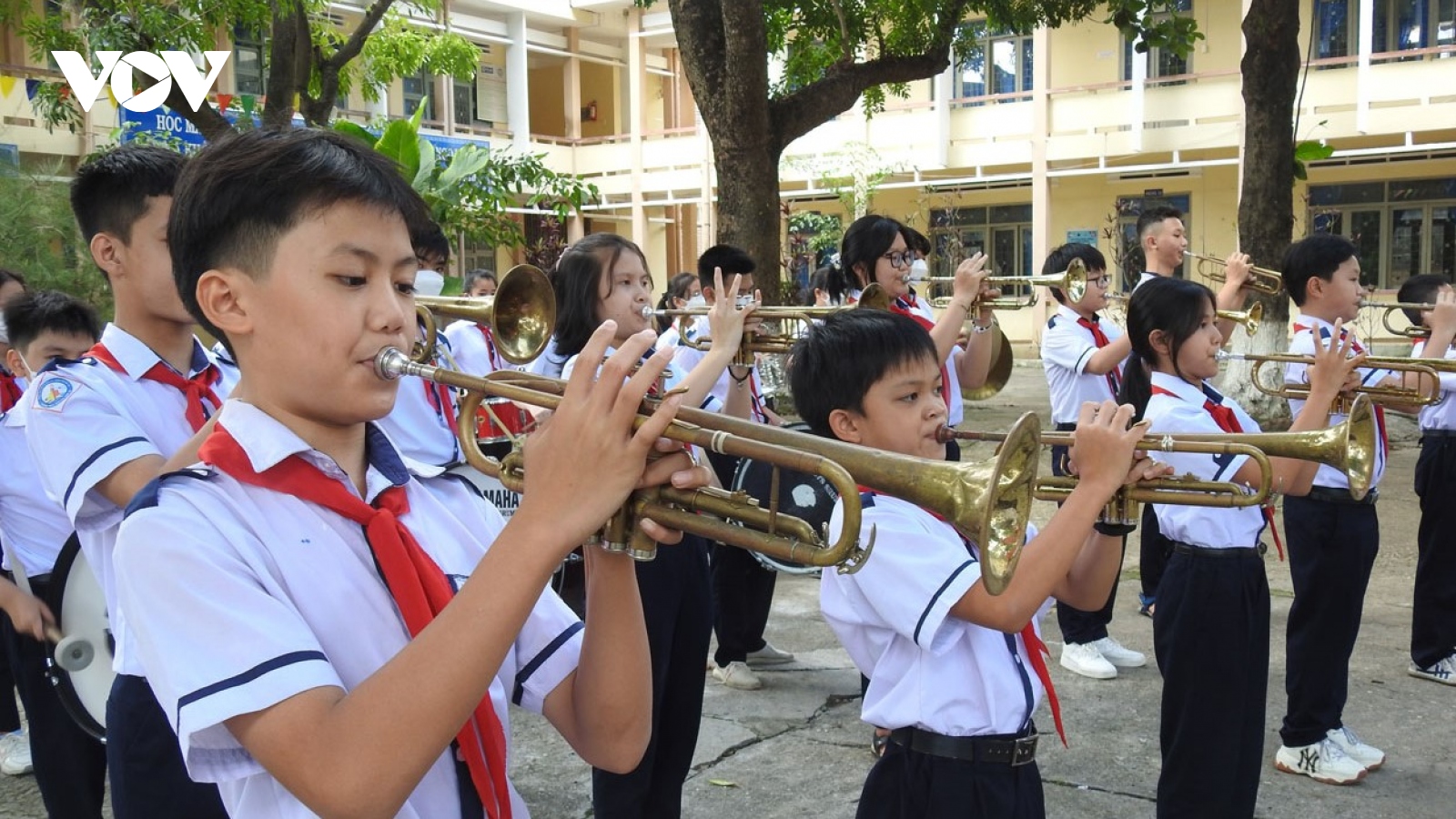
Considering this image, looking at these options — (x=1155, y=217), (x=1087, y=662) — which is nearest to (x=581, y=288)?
(x=1087, y=662)

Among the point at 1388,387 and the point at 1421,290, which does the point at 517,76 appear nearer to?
the point at 1421,290


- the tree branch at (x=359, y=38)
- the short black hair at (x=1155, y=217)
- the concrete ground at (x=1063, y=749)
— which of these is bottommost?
the concrete ground at (x=1063, y=749)

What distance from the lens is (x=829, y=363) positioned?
266 cm

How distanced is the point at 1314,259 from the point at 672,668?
117 inches

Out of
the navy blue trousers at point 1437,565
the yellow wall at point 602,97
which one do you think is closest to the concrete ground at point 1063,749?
the navy blue trousers at point 1437,565

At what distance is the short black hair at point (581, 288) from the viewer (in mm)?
3859

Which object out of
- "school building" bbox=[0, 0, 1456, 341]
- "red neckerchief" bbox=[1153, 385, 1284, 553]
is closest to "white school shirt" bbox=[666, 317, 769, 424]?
"red neckerchief" bbox=[1153, 385, 1284, 553]

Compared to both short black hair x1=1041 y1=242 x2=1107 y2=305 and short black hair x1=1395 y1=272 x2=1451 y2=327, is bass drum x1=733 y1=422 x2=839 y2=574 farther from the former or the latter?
short black hair x1=1395 y1=272 x2=1451 y2=327

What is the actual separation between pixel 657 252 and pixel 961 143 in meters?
7.97

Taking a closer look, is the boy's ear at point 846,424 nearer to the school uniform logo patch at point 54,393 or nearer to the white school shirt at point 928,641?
the white school shirt at point 928,641

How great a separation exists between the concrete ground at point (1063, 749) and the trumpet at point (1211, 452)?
1500mm

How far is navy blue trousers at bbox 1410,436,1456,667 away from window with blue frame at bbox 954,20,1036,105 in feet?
56.3

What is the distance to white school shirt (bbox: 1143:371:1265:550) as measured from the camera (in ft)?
11.3

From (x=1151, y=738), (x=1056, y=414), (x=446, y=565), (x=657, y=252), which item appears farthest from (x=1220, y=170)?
(x=446, y=565)
